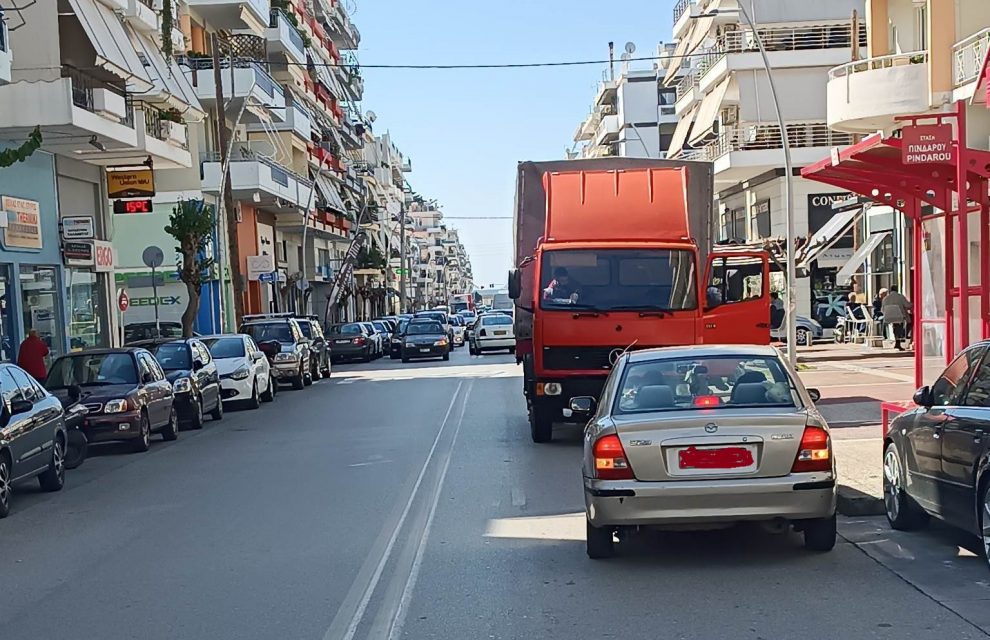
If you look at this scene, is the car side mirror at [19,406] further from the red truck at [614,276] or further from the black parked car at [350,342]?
the black parked car at [350,342]

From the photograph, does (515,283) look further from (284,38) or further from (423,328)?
(284,38)

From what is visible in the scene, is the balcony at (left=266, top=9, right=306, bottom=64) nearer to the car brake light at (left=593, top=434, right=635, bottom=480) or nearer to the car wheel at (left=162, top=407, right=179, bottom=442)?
the car wheel at (left=162, top=407, right=179, bottom=442)

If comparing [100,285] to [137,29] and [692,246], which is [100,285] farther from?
[692,246]

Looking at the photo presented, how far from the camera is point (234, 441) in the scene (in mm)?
18422

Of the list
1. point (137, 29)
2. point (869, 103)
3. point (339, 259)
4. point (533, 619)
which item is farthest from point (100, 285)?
point (339, 259)

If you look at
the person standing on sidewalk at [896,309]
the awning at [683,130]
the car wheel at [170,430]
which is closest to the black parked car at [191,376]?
the car wheel at [170,430]

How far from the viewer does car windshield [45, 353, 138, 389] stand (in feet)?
58.2

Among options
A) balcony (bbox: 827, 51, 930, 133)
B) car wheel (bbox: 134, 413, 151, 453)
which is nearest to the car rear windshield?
car wheel (bbox: 134, 413, 151, 453)

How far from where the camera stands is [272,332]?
32031 millimetres

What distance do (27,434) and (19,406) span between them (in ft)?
1.10

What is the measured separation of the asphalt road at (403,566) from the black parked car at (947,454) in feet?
1.16

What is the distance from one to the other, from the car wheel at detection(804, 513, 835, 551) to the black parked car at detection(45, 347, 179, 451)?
11.6 meters

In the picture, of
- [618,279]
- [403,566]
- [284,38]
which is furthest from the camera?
[284,38]

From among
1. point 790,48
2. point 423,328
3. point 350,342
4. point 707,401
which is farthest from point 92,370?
point 790,48
